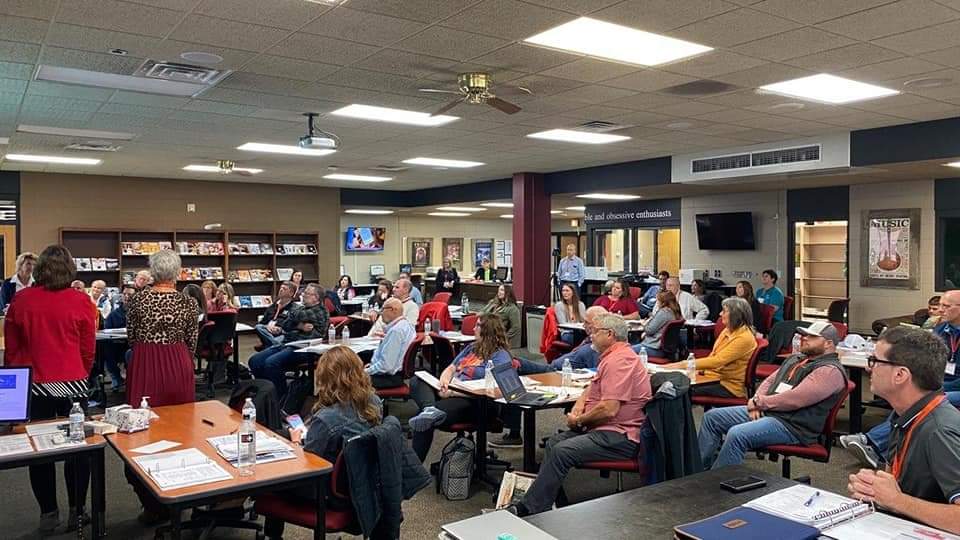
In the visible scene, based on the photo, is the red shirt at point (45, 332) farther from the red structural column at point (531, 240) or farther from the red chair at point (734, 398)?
the red structural column at point (531, 240)

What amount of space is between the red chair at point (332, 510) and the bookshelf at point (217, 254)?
10.7 metres

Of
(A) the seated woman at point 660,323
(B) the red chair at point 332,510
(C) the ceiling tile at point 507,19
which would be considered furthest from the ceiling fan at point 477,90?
(A) the seated woman at point 660,323

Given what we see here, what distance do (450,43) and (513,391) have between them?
2.28 m

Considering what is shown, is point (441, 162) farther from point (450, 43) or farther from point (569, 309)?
point (450, 43)

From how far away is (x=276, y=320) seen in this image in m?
8.37

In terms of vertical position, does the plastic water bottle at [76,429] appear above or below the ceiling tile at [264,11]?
below

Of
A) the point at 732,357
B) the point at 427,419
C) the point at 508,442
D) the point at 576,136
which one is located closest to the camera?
the point at 427,419

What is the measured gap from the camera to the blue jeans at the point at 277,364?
7477 mm

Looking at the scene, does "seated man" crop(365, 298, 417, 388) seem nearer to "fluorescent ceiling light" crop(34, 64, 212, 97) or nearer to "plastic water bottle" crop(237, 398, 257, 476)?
"fluorescent ceiling light" crop(34, 64, 212, 97)

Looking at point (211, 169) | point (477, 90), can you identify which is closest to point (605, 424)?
point (477, 90)

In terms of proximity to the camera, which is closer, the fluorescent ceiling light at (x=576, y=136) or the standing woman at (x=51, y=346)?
the standing woman at (x=51, y=346)

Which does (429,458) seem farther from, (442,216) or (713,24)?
(442,216)

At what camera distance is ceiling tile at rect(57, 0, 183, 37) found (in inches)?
155

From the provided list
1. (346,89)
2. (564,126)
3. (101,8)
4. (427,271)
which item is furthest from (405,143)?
(427,271)
